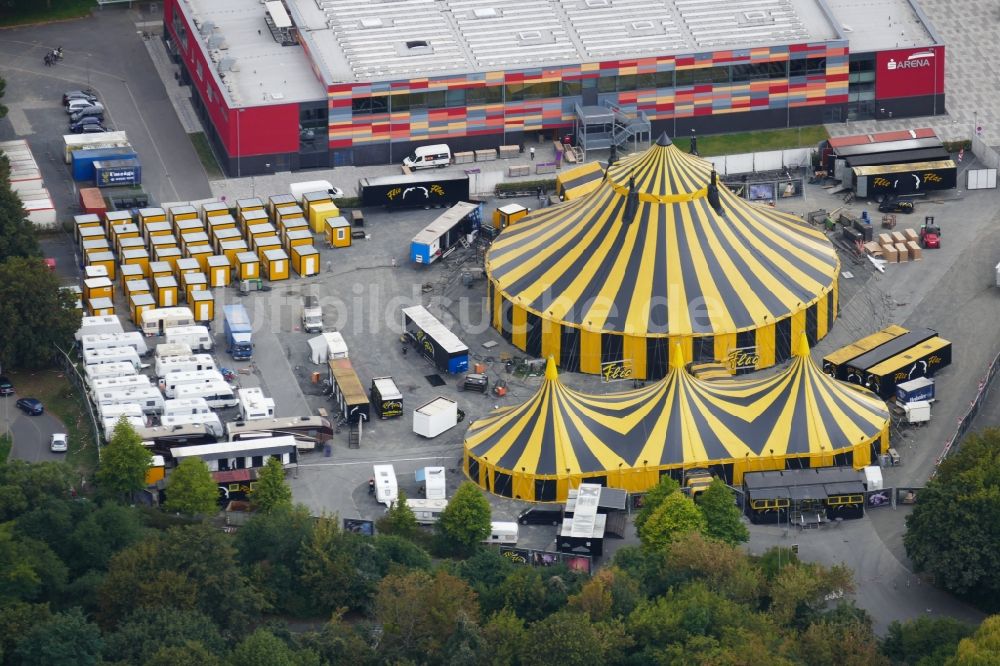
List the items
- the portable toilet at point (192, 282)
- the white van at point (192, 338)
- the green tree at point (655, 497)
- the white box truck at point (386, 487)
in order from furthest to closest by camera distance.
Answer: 1. the portable toilet at point (192, 282)
2. the white van at point (192, 338)
3. the white box truck at point (386, 487)
4. the green tree at point (655, 497)

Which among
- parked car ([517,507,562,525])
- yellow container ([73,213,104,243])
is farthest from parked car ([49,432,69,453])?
parked car ([517,507,562,525])

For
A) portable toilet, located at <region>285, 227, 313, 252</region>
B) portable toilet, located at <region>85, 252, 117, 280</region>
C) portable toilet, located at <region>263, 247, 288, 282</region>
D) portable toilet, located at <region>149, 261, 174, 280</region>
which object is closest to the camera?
portable toilet, located at <region>149, 261, 174, 280</region>

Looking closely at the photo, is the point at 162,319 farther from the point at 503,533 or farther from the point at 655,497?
the point at 655,497

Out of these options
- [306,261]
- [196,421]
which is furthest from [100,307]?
[196,421]

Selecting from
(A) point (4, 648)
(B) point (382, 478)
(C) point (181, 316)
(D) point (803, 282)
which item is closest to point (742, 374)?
(D) point (803, 282)

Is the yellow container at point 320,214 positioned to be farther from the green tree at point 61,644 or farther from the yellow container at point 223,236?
the green tree at point 61,644

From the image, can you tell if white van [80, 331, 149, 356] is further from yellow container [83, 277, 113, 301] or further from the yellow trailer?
yellow container [83, 277, 113, 301]

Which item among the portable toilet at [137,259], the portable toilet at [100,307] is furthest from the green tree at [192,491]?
the portable toilet at [137,259]
